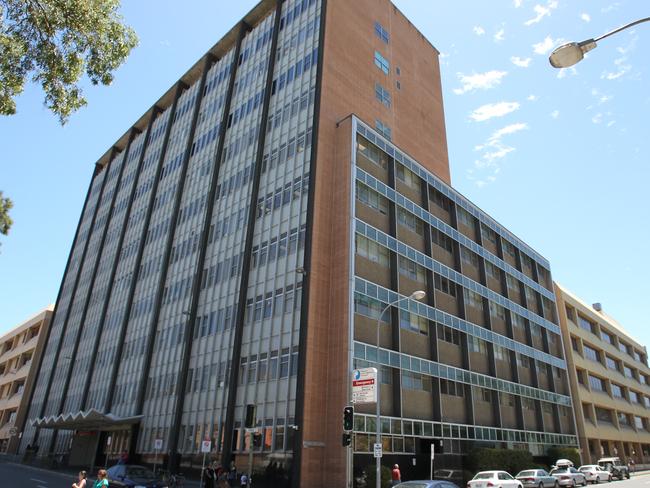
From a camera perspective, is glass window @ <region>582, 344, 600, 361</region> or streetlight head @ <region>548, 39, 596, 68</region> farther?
glass window @ <region>582, 344, 600, 361</region>

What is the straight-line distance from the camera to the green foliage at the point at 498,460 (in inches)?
1382

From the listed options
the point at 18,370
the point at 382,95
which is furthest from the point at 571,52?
the point at 18,370

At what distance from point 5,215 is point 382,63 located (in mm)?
37074

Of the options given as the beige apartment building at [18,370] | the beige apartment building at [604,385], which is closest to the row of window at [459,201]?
the beige apartment building at [604,385]

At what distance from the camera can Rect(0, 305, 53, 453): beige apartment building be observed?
7156 centimetres

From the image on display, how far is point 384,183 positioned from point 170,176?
3011 cm

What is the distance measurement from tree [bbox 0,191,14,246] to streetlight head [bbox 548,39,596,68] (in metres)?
24.2

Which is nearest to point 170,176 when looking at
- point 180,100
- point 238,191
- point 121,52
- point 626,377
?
point 180,100

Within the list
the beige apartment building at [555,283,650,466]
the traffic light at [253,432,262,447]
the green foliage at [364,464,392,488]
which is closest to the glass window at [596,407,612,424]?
the beige apartment building at [555,283,650,466]

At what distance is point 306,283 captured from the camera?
3198cm

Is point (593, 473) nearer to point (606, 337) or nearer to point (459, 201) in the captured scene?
point (459, 201)

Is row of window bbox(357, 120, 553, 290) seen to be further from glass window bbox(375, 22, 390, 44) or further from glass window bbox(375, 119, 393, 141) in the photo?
glass window bbox(375, 22, 390, 44)

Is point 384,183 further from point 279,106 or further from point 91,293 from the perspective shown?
point 91,293

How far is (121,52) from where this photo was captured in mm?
14445
